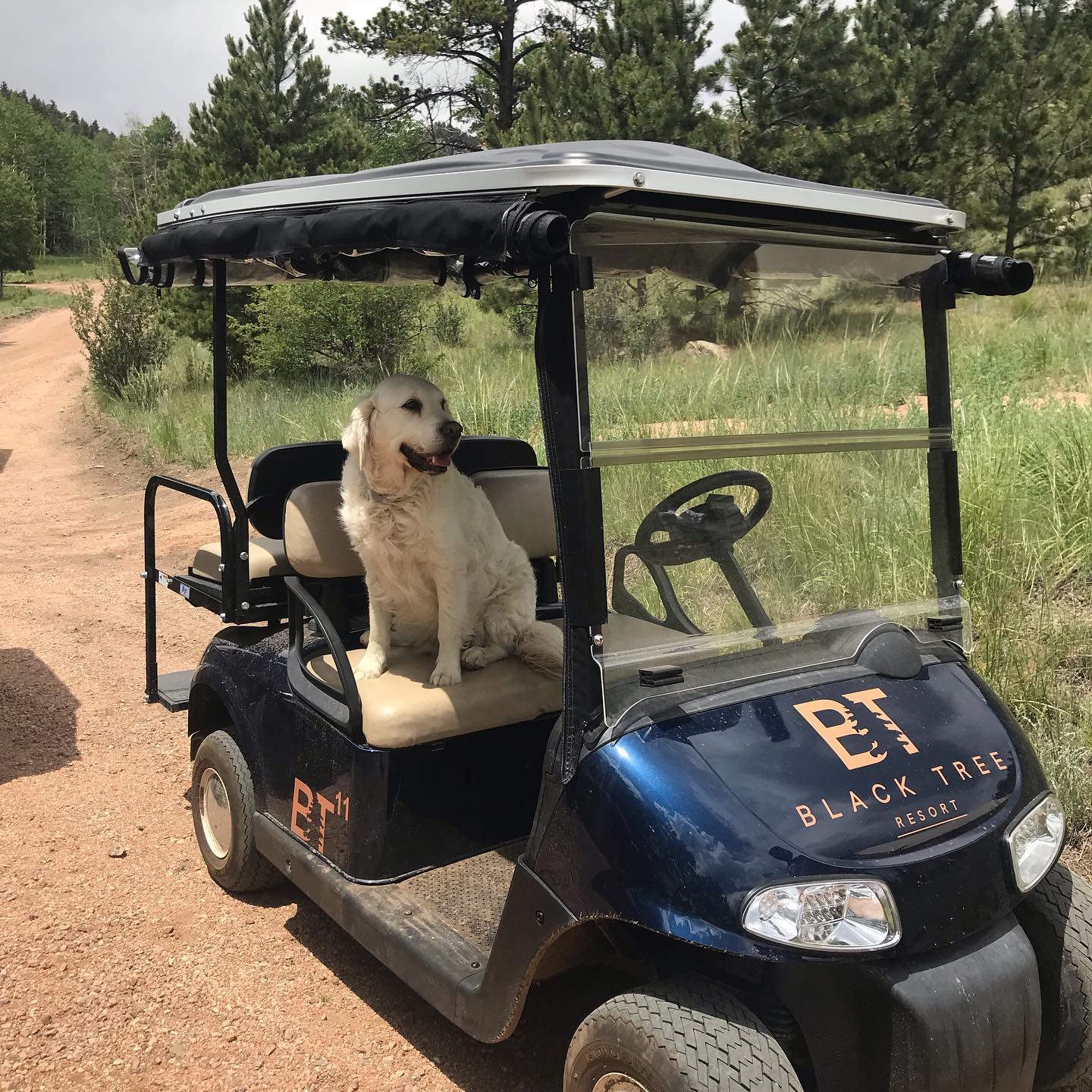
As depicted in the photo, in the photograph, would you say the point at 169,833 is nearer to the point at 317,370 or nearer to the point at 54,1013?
the point at 54,1013

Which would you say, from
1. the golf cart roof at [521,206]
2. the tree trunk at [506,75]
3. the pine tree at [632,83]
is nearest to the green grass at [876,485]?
the golf cart roof at [521,206]

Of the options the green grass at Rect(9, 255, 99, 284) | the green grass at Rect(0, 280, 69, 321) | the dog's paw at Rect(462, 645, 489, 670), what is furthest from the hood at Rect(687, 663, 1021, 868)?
the green grass at Rect(9, 255, 99, 284)

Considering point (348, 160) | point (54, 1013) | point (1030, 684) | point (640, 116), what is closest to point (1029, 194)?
point (640, 116)

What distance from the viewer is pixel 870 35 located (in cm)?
1927

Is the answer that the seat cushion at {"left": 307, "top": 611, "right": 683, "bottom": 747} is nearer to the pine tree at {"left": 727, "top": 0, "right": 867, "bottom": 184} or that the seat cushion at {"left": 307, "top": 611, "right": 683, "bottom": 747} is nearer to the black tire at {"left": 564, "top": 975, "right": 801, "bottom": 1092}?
the black tire at {"left": 564, "top": 975, "right": 801, "bottom": 1092}

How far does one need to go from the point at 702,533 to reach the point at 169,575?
253 centimetres

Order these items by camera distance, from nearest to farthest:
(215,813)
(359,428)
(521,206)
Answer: (521,206) → (359,428) → (215,813)

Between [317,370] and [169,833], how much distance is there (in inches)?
330

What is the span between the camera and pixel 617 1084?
1935mm

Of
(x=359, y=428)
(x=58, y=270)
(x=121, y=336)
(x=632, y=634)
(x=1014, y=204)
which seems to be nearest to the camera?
(x=632, y=634)

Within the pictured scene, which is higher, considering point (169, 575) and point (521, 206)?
point (521, 206)

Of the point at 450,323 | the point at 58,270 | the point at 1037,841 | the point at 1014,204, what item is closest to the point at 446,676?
the point at 1037,841

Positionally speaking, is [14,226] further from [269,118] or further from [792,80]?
[792,80]

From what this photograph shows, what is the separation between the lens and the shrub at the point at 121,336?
55.8 ft
